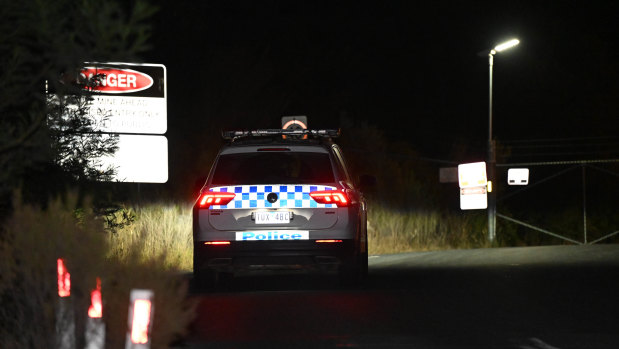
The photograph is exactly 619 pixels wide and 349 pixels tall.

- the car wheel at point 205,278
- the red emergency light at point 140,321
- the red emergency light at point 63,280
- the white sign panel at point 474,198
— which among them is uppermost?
the white sign panel at point 474,198

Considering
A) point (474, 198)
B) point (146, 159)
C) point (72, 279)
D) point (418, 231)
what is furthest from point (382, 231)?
point (72, 279)

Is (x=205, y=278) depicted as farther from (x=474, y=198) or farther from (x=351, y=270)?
(x=474, y=198)

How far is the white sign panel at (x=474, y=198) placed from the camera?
34562 millimetres

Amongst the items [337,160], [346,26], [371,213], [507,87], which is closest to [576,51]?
[507,87]

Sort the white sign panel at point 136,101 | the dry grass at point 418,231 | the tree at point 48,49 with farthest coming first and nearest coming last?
the dry grass at point 418,231 < the white sign panel at point 136,101 < the tree at point 48,49

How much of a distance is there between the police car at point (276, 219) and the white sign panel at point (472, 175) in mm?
18041

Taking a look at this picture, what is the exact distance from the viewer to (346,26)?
59281 mm

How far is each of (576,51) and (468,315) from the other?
1984 inches

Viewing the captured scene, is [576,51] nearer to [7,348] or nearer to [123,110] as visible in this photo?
[123,110]

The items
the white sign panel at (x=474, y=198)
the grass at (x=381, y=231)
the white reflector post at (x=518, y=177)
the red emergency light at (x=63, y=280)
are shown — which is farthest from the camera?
the white reflector post at (x=518, y=177)

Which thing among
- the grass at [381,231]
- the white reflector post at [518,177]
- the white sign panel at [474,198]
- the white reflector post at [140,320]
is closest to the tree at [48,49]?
the white reflector post at [140,320]

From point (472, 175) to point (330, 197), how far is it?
18720 millimetres

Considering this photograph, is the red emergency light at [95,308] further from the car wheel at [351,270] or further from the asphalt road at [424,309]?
the car wheel at [351,270]

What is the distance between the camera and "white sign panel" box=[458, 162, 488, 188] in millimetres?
34250
